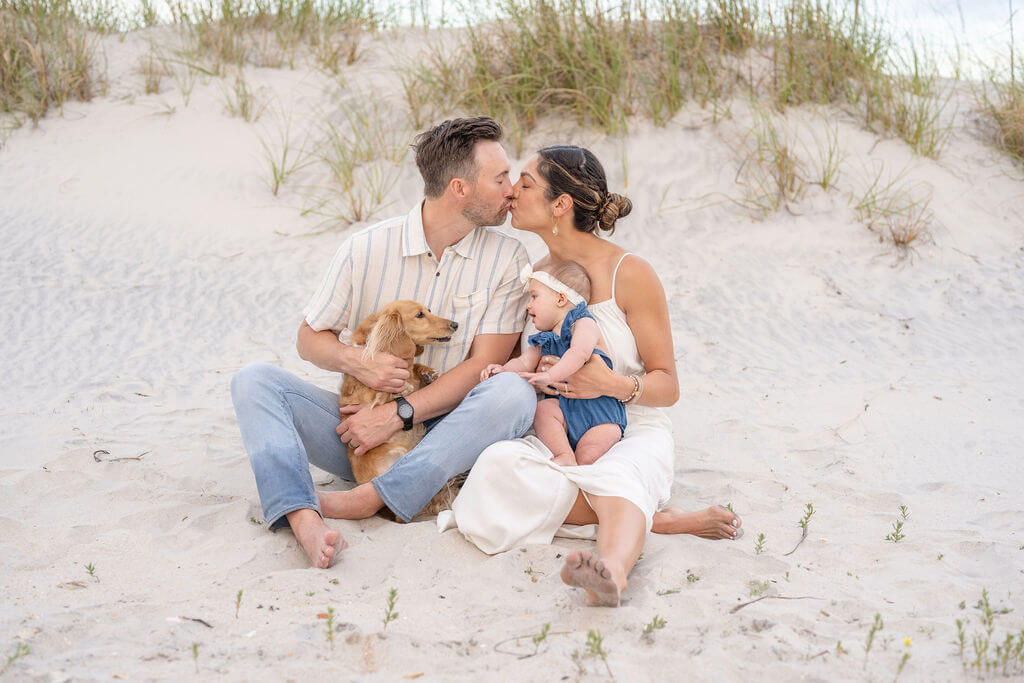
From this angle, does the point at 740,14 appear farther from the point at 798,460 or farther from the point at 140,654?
the point at 140,654

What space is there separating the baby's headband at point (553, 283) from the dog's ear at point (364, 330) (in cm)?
72

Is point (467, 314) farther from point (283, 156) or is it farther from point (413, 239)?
point (283, 156)

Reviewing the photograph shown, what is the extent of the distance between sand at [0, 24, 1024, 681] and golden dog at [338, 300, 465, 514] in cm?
30

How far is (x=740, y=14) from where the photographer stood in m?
9.00

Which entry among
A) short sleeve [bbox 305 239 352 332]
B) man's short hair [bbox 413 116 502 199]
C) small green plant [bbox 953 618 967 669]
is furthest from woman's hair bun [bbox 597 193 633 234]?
small green plant [bbox 953 618 967 669]

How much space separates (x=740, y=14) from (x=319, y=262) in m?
4.98

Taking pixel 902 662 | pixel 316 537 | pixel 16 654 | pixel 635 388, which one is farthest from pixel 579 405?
pixel 16 654

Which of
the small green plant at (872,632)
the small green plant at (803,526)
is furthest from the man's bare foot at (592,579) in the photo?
the small green plant at (803,526)

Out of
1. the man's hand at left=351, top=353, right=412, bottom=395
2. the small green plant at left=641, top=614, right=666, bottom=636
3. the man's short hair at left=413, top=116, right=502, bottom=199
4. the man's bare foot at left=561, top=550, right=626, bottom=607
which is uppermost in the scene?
the man's short hair at left=413, top=116, right=502, bottom=199

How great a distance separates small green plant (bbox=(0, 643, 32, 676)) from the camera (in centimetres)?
241

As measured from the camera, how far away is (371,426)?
3805 millimetres

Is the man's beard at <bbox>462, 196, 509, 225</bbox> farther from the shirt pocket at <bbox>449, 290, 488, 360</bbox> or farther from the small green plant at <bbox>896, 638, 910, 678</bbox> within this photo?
the small green plant at <bbox>896, 638, 910, 678</bbox>

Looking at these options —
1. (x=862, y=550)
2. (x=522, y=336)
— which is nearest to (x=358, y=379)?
(x=522, y=336)

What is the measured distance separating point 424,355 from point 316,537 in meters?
1.20
